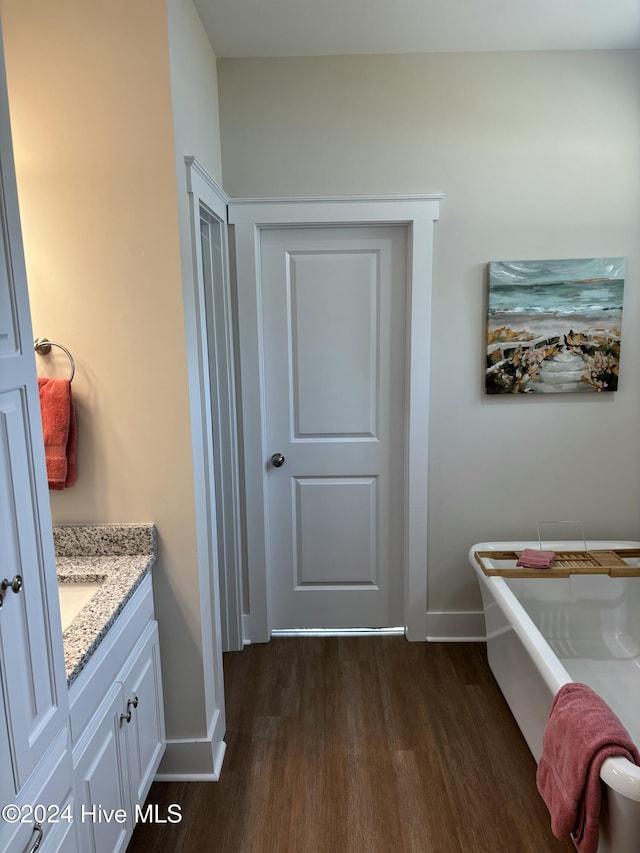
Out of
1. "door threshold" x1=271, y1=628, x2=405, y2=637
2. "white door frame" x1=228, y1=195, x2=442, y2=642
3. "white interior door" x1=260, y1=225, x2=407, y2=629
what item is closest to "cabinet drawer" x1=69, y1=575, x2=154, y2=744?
"white door frame" x1=228, y1=195, x2=442, y2=642

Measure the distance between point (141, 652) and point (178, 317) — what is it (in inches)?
40.5

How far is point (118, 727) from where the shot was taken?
1.55m

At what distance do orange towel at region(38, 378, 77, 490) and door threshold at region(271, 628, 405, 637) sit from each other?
1.61 meters

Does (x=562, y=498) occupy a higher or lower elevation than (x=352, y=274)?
lower

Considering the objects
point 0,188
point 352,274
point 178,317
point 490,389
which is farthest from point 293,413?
point 0,188

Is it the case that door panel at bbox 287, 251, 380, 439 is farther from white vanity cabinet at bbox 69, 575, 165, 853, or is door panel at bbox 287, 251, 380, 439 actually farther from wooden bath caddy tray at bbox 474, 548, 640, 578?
white vanity cabinet at bbox 69, 575, 165, 853

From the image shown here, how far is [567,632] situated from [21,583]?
225 centimetres

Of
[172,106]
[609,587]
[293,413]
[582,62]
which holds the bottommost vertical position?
[609,587]

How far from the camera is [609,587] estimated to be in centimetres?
246

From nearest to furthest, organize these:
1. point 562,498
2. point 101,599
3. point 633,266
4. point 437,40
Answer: point 101,599 → point 437,40 → point 633,266 → point 562,498

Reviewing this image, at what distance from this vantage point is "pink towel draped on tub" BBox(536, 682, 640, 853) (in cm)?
145

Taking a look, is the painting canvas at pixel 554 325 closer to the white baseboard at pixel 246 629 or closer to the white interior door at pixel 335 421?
the white interior door at pixel 335 421

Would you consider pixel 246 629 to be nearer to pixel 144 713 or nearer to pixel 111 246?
pixel 144 713

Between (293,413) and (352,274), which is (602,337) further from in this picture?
(293,413)
